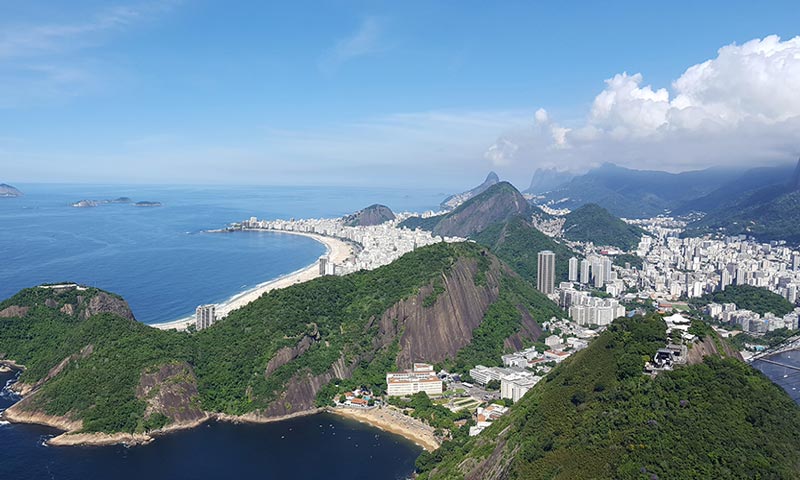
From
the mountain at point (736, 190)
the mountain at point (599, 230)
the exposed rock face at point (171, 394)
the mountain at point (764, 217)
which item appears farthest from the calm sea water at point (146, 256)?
the mountain at point (736, 190)

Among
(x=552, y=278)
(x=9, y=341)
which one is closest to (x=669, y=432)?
(x=9, y=341)

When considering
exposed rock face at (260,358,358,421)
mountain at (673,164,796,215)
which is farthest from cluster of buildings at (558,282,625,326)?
mountain at (673,164,796,215)

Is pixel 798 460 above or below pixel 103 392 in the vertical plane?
above

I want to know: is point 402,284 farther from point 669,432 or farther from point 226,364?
point 669,432

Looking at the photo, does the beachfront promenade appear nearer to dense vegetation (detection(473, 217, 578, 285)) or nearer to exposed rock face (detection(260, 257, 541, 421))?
dense vegetation (detection(473, 217, 578, 285))

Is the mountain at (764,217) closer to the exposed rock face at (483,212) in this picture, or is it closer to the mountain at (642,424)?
the exposed rock face at (483,212)

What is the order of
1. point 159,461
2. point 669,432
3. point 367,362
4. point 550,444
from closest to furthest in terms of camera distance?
1. point 669,432
2. point 550,444
3. point 159,461
4. point 367,362
